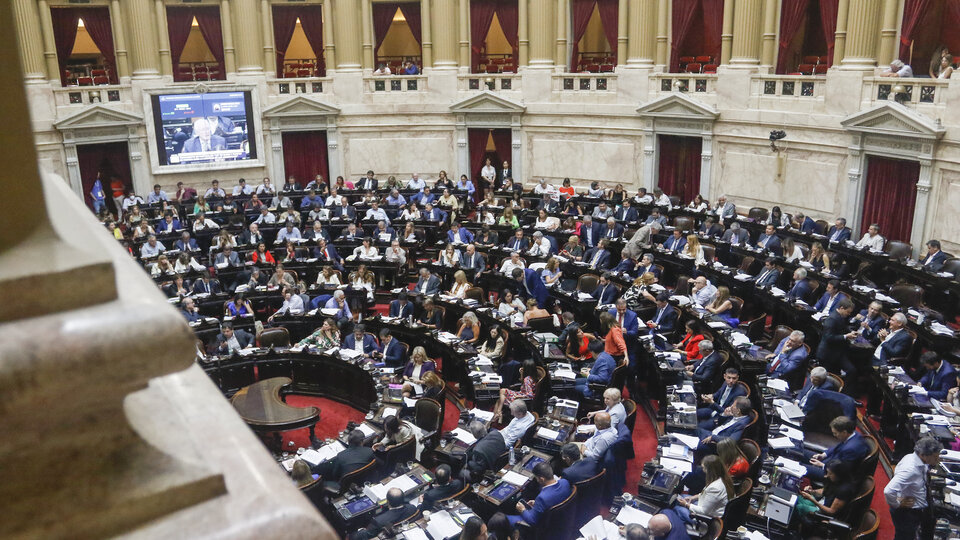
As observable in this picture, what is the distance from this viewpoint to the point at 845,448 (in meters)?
8.02

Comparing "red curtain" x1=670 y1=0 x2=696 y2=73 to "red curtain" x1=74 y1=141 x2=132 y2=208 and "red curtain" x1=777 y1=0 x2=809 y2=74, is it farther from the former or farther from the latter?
"red curtain" x1=74 y1=141 x2=132 y2=208

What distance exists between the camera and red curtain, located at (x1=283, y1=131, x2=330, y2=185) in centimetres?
2538

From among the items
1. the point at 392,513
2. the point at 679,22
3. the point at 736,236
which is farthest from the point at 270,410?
the point at 679,22

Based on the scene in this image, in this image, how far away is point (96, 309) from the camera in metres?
0.86

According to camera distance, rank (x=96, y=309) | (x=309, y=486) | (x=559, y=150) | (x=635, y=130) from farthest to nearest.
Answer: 1. (x=559, y=150)
2. (x=635, y=130)
3. (x=309, y=486)
4. (x=96, y=309)

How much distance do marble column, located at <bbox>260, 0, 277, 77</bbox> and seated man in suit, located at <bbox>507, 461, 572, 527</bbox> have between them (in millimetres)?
20860

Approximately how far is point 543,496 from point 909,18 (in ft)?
48.9

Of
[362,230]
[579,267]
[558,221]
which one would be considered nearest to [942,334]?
[579,267]

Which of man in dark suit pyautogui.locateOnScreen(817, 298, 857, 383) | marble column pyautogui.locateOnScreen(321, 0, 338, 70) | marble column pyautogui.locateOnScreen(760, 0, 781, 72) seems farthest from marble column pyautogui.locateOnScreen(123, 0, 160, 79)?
man in dark suit pyautogui.locateOnScreen(817, 298, 857, 383)

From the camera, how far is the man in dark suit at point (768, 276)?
13.9 metres

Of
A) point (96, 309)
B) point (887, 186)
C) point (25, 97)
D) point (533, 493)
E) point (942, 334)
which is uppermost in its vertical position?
point (25, 97)

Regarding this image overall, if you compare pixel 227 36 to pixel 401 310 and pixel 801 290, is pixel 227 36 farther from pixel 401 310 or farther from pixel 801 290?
pixel 801 290

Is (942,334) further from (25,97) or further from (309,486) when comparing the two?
(25,97)

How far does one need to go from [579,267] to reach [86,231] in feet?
49.2
